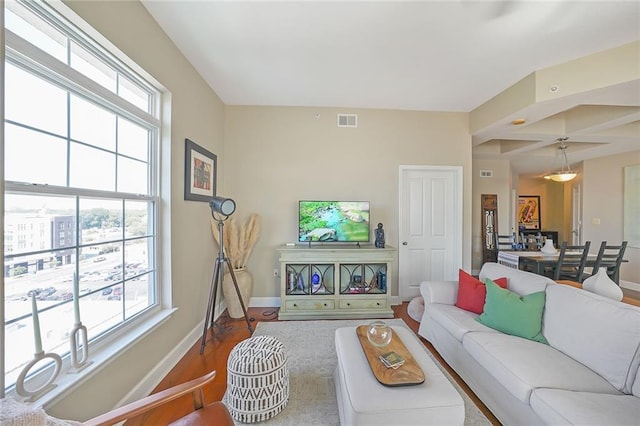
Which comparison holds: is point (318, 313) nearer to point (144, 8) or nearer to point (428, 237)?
point (428, 237)

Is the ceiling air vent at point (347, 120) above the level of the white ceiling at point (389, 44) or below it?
below

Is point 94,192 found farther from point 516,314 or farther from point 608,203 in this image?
point 608,203

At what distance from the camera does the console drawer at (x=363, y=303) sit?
10.6ft

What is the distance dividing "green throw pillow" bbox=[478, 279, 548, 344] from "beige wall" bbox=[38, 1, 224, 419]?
269cm

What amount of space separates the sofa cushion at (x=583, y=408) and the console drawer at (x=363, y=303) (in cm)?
199

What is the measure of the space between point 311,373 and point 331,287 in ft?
Answer: 4.38

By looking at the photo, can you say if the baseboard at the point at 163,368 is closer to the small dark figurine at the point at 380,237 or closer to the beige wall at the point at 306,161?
the beige wall at the point at 306,161

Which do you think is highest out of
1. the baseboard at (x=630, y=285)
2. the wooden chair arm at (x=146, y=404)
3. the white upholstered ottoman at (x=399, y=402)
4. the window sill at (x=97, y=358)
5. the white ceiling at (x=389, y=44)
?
the white ceiling at (x=389, y=44)

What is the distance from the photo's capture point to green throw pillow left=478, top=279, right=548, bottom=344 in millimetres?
Answer: 1802

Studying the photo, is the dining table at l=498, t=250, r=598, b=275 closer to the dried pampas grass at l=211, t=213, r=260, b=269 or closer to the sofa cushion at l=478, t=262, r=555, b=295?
the sofa cushion at l=478, t=262, r=555, b=295

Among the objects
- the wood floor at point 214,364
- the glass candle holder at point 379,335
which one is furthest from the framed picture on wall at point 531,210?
the glass candle holder at point 379,335

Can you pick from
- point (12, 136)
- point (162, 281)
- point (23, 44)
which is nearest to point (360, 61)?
point (23, 44)

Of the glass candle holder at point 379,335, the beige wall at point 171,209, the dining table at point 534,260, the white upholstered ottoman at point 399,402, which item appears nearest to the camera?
the white upholstered ottoman at point 399,402

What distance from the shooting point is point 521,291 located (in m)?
2.11
